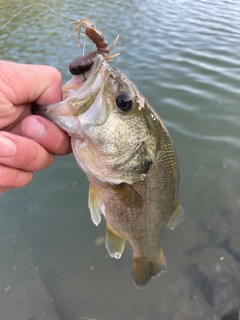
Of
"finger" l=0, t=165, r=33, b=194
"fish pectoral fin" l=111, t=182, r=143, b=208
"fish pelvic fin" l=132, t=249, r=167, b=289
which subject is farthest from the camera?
"fish pelvic fin" l=132, t=249, r=167, b=289

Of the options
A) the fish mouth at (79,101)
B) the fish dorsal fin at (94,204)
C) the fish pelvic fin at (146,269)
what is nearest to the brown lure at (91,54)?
the fish mouth at (79,101)

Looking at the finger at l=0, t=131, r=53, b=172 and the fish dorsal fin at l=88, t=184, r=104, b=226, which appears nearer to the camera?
the finger at l=0, t=131, r=53, b=172

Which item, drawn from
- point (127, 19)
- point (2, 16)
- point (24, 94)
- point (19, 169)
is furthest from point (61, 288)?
point (2, 16)

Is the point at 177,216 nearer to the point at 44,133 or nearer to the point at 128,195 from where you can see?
the point at 128,195

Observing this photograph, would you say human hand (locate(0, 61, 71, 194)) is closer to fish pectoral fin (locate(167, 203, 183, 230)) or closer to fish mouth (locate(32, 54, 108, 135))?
fish mouth (locate(32, 54, 108, 135))

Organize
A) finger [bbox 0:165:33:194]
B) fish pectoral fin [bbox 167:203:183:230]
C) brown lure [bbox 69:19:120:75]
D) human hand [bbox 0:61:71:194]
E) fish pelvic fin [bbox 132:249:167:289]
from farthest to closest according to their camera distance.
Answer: fish pelvic fin [bbox 132:249:167:289]
fish pectoral fin [bbox 167:203:183:230]
finger [bbox 0:165:33:194]
human hand [bbox 0:61:71:194]
brown lure [bbox 69:19:120:75]

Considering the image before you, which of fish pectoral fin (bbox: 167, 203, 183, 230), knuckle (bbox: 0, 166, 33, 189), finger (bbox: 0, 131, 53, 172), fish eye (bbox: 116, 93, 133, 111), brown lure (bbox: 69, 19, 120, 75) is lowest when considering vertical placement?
fish pectoral fin (bbox: 167, 203, 183, 230)

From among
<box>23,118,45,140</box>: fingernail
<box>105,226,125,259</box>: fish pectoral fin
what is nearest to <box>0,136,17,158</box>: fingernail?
<box>23,118,45,140</box>: fingernail
